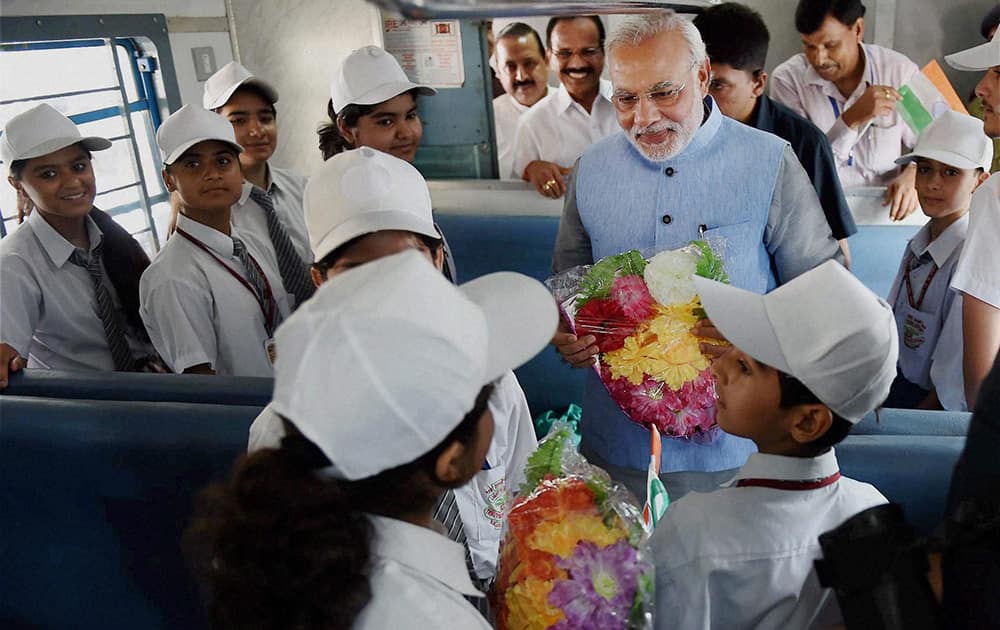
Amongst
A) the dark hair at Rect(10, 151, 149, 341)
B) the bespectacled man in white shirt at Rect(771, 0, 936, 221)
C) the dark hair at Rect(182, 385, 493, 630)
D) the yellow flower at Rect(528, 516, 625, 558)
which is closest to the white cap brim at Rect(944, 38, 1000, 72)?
the bespectacled man in white shirt at Rect(771, 0, 936, 221)

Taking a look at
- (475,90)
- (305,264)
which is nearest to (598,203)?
(305,264)

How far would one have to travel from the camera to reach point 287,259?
10.5 ft

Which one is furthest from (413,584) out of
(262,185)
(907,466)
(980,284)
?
(262,185)

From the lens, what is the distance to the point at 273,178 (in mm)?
3684

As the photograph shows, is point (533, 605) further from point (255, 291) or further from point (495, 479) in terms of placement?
point (255, 291)

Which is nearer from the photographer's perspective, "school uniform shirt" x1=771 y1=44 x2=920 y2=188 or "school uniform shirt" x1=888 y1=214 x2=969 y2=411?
"school uniform shirt" x1=888 y1=214 x2=969 y2=411

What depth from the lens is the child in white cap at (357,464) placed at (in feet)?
3.25

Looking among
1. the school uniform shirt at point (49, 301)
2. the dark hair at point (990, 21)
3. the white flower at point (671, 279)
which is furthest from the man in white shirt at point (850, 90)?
the school uniform shirt at point (49, 301)

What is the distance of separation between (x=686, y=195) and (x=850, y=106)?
2.42 m

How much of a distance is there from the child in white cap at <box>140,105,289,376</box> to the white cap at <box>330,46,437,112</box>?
481 millimetres

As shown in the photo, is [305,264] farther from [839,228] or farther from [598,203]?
[839,228]

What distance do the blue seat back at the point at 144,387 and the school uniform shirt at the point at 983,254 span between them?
6.65 feet

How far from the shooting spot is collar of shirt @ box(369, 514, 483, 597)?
43.8 inches

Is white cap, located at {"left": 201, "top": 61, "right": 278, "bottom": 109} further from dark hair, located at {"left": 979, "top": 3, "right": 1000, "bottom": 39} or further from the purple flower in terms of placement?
dark hair, located at {"left": 979, "top": 3, "right": 1000, "bottom": 39}
